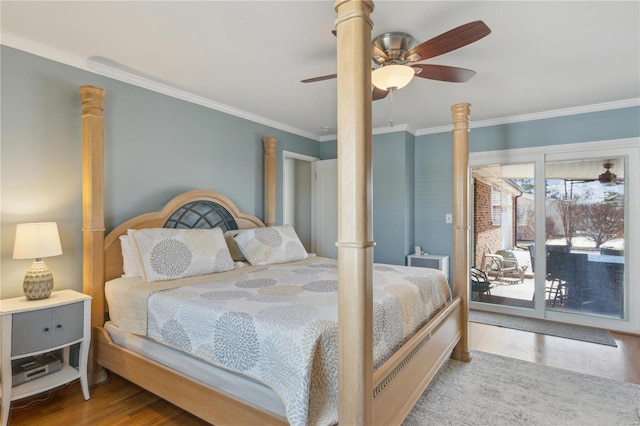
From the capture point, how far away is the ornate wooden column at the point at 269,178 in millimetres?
4137

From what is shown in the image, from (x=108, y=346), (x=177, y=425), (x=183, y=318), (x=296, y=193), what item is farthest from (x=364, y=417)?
(x=296, y=193)

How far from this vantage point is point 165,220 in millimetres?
3049

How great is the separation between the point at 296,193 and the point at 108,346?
3882mm

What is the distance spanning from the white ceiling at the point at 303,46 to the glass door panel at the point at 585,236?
758mm

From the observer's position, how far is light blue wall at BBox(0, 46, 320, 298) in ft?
7.54

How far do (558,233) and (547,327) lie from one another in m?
1.09

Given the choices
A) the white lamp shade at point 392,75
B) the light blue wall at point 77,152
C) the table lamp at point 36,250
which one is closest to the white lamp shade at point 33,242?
the table lamp at point 36,250

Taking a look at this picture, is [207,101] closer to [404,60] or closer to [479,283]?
[404,60]

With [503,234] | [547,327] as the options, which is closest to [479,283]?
[503,234]

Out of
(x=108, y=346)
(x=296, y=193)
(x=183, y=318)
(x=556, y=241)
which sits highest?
(x=296, y=193)

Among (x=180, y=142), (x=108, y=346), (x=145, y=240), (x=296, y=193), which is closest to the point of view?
(x=108, y=346)

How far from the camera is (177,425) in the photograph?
201 cm

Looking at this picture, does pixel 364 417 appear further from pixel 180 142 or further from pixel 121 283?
pixel 180 142

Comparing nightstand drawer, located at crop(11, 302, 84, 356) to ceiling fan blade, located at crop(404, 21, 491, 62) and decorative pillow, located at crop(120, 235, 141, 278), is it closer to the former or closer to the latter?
decorative pillow, located at crop(120, 235, 141, 278)
